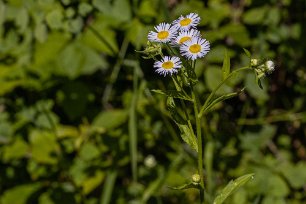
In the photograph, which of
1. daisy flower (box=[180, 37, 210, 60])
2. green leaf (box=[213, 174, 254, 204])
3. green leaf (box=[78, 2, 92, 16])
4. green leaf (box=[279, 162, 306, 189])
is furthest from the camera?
green leaf (box=[279, 162, 306, 189])

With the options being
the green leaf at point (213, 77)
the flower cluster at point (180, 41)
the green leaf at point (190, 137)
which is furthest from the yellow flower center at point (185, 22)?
the green leaf at point (213, 77)

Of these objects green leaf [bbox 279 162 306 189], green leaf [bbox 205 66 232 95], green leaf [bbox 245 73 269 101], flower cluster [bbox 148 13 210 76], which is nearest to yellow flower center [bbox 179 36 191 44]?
flower cluster [bbox 148 13 210 76]

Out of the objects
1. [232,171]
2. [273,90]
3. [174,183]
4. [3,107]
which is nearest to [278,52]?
[273,90]

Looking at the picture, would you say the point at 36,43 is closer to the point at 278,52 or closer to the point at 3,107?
the point at 3,107

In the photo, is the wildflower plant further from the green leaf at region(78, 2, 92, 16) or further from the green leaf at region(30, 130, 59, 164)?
the green leaf at region(30, 130, 59, 164)

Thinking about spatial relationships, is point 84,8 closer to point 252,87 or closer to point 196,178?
point 252,87

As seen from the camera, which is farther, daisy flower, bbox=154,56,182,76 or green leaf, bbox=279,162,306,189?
green leaf, bbox=279,162,306,189

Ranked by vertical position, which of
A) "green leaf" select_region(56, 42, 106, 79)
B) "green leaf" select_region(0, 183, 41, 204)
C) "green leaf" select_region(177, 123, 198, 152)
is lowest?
"green leaf" select_region(0, 183, 41, 204)
